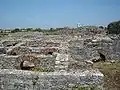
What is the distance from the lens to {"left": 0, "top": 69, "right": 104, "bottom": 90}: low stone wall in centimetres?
720

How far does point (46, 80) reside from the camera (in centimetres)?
736

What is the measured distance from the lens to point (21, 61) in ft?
35.5

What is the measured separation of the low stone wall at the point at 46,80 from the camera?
7198 millimetres

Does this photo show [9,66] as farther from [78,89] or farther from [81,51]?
[81,51]

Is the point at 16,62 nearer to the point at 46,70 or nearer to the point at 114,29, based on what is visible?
the point at 46,70

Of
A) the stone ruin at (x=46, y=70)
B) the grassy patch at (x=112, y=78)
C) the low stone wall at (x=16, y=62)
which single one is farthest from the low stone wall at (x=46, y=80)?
the grassy patch at (x=112, y=78)

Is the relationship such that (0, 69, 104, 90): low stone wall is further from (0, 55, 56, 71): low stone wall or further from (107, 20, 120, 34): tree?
(107, 20, 120, 34): tree

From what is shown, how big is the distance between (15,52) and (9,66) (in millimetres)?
3746

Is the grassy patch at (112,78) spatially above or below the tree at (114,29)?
below

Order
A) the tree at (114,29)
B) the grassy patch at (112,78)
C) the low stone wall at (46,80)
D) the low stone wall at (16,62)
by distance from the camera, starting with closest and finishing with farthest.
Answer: the low stone wall at (46,80) < the low stone wall at (16,62) < the grassy patch at (112,78) < the tree at (114,29)

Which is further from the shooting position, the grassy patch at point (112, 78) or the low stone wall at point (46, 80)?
the grassy patch at point (112, 78)

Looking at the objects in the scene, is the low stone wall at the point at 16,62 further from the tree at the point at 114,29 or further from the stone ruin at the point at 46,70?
the tree at the point at 114,29

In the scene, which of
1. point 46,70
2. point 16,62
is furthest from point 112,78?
point 16,62

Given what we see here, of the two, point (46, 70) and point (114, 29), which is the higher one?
point (114, 29)
